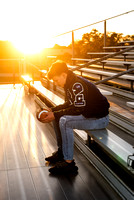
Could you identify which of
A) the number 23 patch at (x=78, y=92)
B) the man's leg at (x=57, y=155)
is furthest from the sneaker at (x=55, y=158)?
the number 23 patch at (x=78, y=92)

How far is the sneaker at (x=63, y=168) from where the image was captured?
2.83 metres

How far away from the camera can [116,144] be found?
8.10 ft

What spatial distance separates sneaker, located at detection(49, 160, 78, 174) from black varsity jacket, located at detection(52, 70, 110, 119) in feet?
1.48

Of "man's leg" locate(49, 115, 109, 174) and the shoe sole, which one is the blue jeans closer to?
"man's leg" locate(49, 115, 109, 174)

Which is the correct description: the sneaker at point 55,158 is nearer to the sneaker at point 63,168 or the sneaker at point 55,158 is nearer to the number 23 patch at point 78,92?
the sneaker at point 63,168

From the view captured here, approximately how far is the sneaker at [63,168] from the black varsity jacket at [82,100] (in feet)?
1.48

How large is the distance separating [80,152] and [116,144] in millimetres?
1030

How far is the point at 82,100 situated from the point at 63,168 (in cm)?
68

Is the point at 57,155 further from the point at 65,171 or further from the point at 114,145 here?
the point at 114,145

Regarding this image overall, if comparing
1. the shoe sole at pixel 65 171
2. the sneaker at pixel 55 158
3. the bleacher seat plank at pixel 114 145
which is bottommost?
the shoe sole at pixel 65 171

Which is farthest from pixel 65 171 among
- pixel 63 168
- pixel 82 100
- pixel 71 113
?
pixel 82 100

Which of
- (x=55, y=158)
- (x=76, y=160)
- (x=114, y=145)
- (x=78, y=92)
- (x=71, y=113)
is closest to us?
(x=114, y=145)

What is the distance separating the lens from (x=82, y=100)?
2701 millimetres

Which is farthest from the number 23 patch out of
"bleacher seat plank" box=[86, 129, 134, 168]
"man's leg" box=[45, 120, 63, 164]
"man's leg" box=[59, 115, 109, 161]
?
"man's leg" box=[45, 120, 63, 164]
